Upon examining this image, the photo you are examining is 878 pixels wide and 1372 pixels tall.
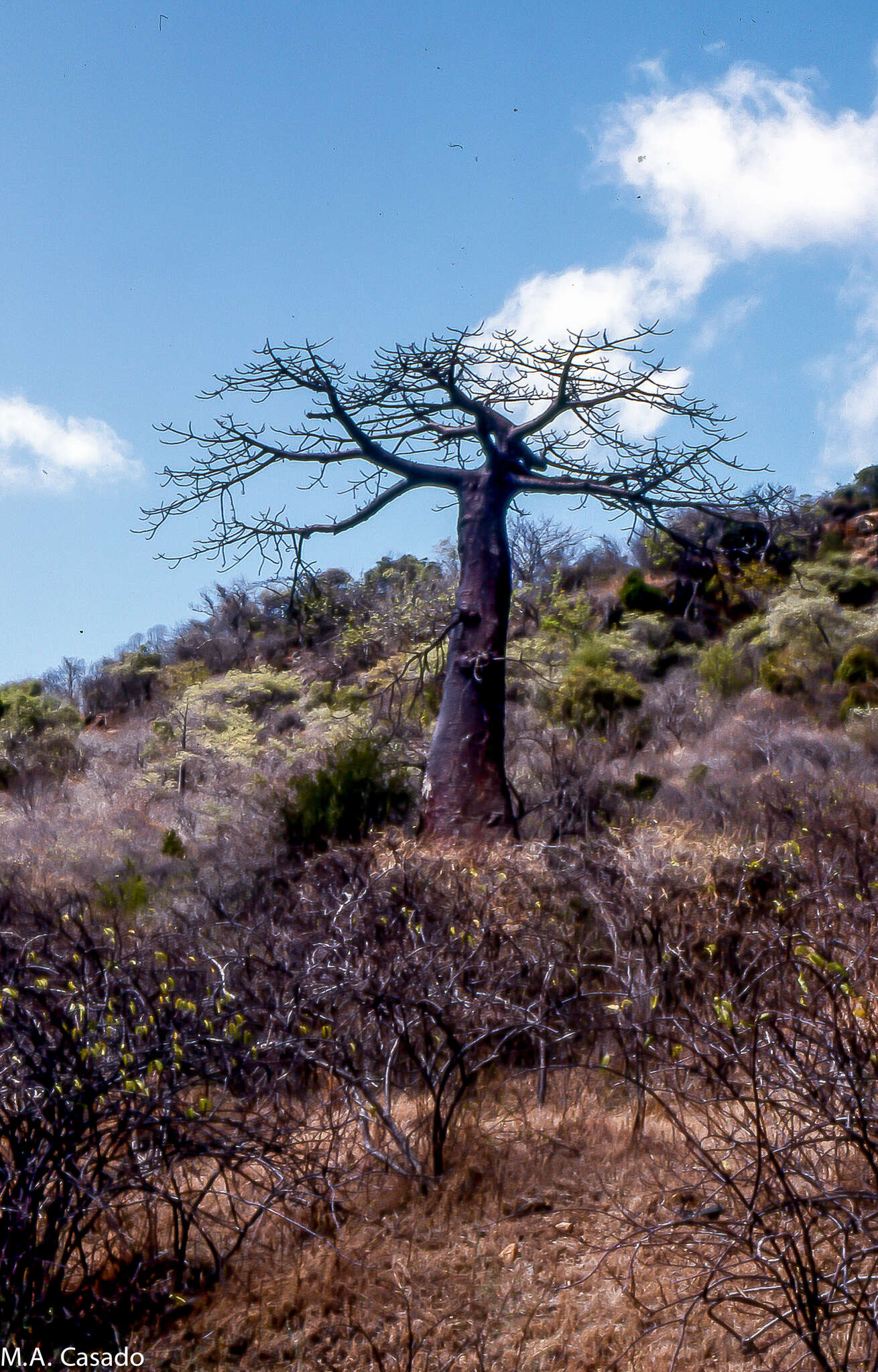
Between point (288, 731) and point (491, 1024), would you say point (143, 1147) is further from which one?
point (288, 731)

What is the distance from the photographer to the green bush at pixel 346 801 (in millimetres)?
10539

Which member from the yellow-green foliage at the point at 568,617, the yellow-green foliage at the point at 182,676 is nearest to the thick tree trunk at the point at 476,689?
the yellow-green foliage at the point at 568,617

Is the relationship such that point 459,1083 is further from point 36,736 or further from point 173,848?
point 36,736

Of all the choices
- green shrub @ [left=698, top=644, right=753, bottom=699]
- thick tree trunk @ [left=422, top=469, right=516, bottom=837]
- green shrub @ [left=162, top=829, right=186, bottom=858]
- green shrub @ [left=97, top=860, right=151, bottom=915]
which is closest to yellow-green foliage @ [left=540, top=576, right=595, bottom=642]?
green shrub @ [left=698, top=644, right=753, bottom=699]

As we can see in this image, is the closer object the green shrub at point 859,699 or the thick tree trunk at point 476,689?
the thick tree trunk at point 476,689

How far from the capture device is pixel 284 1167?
3.11 m

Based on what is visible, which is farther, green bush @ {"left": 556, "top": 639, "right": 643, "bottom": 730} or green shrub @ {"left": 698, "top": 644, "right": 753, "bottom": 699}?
green shrub @ {"left": 698, "top": 644, "right": 753, "bottom": 699}

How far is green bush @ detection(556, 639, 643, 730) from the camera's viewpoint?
706 inches

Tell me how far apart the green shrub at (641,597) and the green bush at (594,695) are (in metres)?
6.34

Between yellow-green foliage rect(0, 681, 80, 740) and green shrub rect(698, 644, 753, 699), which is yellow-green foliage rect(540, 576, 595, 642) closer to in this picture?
green shrub rect(698, 644, 753, 699)

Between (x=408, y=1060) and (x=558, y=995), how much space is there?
0.79 meters

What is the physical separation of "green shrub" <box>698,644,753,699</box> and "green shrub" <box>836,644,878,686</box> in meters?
1.97

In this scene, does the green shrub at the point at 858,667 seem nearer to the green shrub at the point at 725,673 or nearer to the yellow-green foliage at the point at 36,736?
the green shrub at the point at 725,673

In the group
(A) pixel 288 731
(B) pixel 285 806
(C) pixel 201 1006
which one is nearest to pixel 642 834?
(B) pixel 285 806
